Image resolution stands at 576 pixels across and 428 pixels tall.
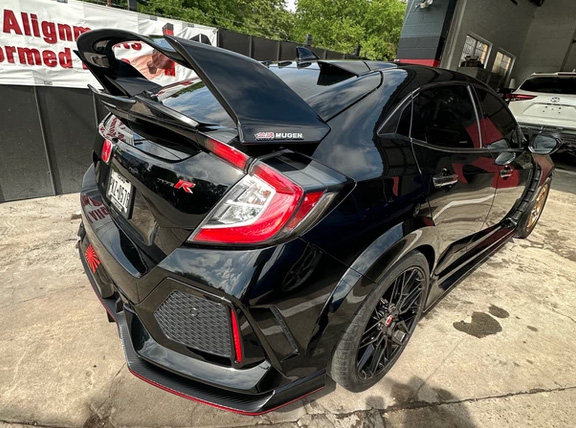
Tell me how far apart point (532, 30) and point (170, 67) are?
14.5m

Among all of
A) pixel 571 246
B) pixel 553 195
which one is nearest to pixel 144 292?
pixel 571 246

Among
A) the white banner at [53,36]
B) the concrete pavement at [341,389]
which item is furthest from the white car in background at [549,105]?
the white banner at [53,36]

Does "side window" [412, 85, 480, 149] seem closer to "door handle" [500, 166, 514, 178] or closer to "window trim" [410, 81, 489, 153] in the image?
"window trim" [410, 81, 489, 153]

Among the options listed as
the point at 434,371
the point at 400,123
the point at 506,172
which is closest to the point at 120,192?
the point at 400,123

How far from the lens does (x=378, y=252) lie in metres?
1.47

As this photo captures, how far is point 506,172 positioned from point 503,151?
211 millimetres

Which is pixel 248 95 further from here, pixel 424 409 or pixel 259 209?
pixel 424 409

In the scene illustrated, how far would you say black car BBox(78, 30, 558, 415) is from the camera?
1185mm

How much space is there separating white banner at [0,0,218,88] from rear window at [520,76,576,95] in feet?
23.6

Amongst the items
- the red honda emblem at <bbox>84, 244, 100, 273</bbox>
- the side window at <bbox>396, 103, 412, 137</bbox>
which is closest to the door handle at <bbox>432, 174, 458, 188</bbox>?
the side window at <bbox>396, 103, 412, 137</bbox>

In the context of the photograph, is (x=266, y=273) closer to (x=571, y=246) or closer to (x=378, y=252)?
(x=378, y=252)

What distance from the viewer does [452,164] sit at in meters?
1.94

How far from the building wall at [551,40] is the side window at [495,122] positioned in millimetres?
13374

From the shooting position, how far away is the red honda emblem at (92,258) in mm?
1740
